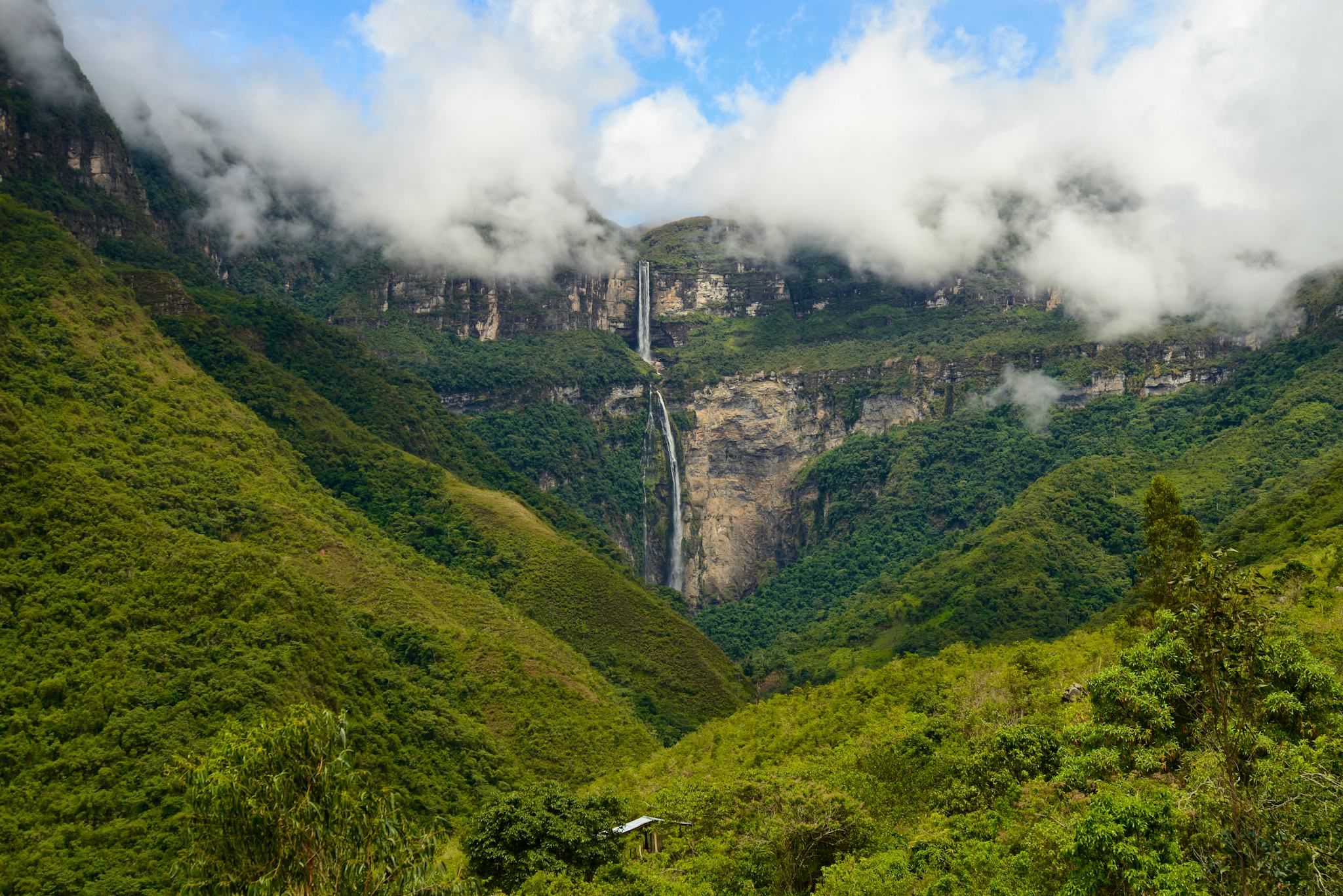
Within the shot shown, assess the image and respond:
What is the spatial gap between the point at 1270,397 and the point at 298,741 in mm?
131931

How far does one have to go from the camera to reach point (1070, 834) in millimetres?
24344

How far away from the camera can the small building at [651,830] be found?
126 feet

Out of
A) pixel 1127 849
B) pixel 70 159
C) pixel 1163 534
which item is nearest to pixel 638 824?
pixel 1127 849

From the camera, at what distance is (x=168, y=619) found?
5578cm

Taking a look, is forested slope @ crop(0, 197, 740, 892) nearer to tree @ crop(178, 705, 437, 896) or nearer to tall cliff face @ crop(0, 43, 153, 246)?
tree @ crop(178, 705, 437, 896)

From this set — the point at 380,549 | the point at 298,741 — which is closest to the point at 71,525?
the point at 380,549

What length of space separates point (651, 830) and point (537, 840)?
450cm

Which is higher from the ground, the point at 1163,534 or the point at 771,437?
the point at 771,437

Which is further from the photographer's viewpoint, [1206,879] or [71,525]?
[71,525]

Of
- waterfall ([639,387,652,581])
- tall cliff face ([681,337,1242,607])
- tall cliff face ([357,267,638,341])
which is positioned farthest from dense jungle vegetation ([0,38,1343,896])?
tall cliff face ([357,267,638,341])

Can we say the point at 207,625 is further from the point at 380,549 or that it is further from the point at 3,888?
the point at 380,549

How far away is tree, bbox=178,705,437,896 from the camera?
2455 cm

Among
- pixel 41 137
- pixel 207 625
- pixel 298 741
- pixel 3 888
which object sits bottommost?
pixel 3 888

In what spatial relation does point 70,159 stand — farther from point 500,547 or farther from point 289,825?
point 289,825
